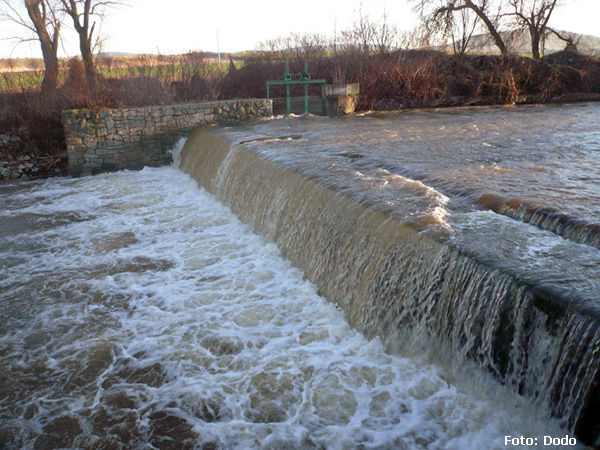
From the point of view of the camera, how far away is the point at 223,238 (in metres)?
7.20

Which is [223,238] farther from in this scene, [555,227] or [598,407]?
[598,407]

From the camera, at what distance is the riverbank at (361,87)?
1326 centimetres

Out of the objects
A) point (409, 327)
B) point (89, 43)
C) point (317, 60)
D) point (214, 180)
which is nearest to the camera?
point (409, 327)

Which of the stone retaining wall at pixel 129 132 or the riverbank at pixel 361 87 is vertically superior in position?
the riverbank at pixel 361 87

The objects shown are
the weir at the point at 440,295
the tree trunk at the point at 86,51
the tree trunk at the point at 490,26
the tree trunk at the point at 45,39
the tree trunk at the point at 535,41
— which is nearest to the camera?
the weir at the point at 440,295

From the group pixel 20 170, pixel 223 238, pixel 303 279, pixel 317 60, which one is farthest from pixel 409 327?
pixel 317 60

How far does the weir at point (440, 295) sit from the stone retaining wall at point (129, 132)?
282 inches

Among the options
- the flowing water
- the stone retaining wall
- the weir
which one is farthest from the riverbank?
the weir

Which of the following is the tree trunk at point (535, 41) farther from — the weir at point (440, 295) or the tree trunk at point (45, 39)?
the tree trunk at point (45, 39)

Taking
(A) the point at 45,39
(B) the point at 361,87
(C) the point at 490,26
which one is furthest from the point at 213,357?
(C) the point at 490,26

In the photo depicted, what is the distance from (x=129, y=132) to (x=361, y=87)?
7.40m

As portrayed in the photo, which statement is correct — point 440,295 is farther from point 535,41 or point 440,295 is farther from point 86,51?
point 535,41

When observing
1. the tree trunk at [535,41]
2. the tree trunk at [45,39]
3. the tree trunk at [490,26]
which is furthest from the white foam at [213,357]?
the tree trunk at [535,41]

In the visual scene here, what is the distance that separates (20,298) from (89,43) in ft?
53.2
